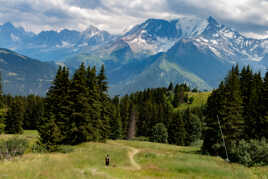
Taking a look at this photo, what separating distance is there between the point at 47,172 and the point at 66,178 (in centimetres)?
168

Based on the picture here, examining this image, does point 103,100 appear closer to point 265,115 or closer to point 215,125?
point 215,125

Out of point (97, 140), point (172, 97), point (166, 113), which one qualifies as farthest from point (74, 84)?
point (172, 97)

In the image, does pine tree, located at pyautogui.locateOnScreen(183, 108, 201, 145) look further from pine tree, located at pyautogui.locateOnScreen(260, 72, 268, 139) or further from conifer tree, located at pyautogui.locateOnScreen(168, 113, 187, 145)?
pine tree, located at pyautogui.locateOnScreen(260, 72, 268, 139)

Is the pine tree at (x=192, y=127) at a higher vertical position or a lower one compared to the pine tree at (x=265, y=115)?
lower

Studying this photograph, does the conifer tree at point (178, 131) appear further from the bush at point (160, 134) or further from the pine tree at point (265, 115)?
the pine tree at point (265, 115)

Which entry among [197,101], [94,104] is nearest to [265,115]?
[94,104]

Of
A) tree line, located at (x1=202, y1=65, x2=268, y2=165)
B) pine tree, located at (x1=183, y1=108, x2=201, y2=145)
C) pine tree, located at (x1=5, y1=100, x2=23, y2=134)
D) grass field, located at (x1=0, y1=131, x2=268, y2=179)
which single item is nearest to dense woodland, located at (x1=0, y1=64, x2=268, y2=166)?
tree line, located at (x1=202, y1=65, x2=268, y2=165)

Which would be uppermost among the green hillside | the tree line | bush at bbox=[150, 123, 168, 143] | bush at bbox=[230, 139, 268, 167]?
the green hillside

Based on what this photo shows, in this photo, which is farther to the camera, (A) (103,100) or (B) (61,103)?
(A) (103,100)

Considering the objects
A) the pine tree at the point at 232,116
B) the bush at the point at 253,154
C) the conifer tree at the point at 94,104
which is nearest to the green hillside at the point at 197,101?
the pine tree at the point at 232,116

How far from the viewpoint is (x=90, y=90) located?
5184 centimetres

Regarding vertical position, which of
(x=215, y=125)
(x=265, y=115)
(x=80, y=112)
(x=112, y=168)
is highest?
(x=265, y=115)

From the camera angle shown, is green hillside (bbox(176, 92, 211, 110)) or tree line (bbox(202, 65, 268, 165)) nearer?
tree line (bbox(202, 65, 268, 165))

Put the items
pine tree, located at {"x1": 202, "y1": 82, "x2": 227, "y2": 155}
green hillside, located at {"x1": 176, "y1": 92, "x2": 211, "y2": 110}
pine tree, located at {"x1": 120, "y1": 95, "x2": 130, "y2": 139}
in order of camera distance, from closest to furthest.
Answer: pine tree, located at {"x1": 202, "y1": 82, "x2": 227, "y2": 155}
pine tree, located at {"x1": 120, "y1": 95, "x2": 130, "y2": 139}
green hillside, located at {"x1": 176, "y1": 92, "x2": 211, "y2": 110}
